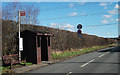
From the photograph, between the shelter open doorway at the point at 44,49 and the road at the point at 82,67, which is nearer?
the road at the point at 82,67

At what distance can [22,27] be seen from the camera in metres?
14.6

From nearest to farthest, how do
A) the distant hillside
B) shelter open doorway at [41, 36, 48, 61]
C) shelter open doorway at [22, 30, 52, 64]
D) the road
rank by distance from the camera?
1. the road
2. shelter open doorway at [22, 30, 52, 64]
3. the distant hillside
4. shelter open doorway at [41, 36, 48, 61]

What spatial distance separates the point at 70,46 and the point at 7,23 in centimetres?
1632

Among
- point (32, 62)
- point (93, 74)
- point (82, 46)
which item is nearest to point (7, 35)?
point (32, 62)

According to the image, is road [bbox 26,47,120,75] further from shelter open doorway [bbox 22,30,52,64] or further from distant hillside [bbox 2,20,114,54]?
distant hillside [bbox 2,20,114,54]

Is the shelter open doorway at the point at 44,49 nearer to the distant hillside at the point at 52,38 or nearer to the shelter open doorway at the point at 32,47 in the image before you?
the shelter open doorway at the point at 32,47

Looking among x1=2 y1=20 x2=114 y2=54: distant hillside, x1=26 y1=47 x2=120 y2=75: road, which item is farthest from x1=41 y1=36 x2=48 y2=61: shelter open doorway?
x1=2 y1=20 x2=114 y2=54: distant hillside

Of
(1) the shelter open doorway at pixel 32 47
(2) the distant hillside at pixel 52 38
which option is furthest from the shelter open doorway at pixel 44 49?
(2) the distant hillside at pixel 52 38

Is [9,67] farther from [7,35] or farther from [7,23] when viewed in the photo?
[7,23]

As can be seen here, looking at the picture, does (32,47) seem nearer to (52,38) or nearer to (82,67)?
(82,67)

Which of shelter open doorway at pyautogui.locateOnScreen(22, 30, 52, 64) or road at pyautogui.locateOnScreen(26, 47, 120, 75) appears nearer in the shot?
road at pyautogui.locateOnScreen(26, 47, 120, 75)

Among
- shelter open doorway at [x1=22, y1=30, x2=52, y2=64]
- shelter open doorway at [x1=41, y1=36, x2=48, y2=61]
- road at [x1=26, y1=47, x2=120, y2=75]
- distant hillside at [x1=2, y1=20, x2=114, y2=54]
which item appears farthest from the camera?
shelter open doorway at [x1=41, y1=36, x2=48, y2=61]

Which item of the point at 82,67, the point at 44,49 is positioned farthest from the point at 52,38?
the point at 82,67

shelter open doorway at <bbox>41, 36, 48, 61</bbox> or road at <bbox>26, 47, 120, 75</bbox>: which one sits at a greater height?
shelter open doorway at <bbox>41, 36, 48, 61</bbox>
